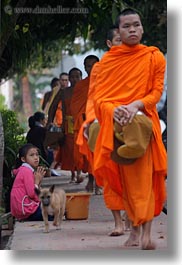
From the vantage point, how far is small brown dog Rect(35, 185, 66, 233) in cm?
704

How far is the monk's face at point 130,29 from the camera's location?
5.95m

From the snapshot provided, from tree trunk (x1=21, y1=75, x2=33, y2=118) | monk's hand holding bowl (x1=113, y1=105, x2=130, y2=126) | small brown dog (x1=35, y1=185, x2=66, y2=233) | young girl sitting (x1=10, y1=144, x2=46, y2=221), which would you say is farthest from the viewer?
tree trunk (x1=21, y1=75, x2=33, y2=118)

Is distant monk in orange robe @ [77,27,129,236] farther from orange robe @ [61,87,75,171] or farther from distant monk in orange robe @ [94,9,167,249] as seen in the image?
orange robe @ [61,87,75,171]

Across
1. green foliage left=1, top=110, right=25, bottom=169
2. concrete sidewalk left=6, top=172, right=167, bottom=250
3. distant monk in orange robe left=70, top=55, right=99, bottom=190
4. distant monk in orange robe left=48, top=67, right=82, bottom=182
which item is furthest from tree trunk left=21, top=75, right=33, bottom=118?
concrete sidewalk left=6, top=172, right=167, bottom=250

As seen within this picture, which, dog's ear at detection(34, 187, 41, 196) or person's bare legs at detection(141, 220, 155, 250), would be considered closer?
person's bare legs at detection(141, 220, 155, 250)

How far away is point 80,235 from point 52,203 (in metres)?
0.37

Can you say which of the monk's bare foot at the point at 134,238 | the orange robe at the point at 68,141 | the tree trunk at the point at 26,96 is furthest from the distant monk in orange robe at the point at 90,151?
the tree trunk at the point at 26,96

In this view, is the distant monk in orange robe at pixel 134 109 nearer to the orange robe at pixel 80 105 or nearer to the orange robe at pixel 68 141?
the orange robe at pixel 80 105

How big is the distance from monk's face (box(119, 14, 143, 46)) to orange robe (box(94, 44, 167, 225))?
6 cm

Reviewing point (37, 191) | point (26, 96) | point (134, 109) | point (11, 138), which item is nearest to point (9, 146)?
point (11, 138)

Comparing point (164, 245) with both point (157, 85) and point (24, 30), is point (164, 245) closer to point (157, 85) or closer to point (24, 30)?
point (157, 85)

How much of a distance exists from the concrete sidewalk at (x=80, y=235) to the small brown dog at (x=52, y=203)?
0.11 meters

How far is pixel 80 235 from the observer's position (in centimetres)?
694

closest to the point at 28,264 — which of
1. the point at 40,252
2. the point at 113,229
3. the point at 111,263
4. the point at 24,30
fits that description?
the point at 40,252
